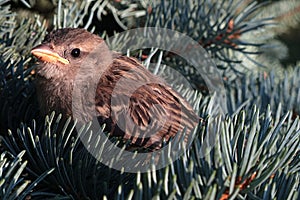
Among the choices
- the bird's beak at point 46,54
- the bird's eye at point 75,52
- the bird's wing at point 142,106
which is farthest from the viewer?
→ the bird's eye at point 75,52

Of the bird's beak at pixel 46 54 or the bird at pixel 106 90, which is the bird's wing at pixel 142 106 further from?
the bird's beak at pixel 46 54

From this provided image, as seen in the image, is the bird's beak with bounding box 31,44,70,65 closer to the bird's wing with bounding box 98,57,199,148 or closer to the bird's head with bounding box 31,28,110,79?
the bird's head with bounding box 31,28,110,79

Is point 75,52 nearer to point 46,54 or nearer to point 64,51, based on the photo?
point 64,51

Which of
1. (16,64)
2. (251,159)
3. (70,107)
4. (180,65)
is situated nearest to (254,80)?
(180,65)

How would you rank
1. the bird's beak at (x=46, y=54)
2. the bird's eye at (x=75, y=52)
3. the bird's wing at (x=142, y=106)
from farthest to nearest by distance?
the bird's eye at (x=75, y=52) < the bird's beak at (x=46, y=54) < the bird's wing at (x=142, y=106)

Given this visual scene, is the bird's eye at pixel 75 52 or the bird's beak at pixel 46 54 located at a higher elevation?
the bird's eye at pixel 75 52

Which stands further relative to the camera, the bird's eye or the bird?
the bird's eye

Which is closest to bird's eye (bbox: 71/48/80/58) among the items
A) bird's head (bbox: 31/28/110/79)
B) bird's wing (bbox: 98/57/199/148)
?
bird's head (bbox: 31/28/110/79)

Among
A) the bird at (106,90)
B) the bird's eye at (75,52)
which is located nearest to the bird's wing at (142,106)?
the bird at (106,90)
